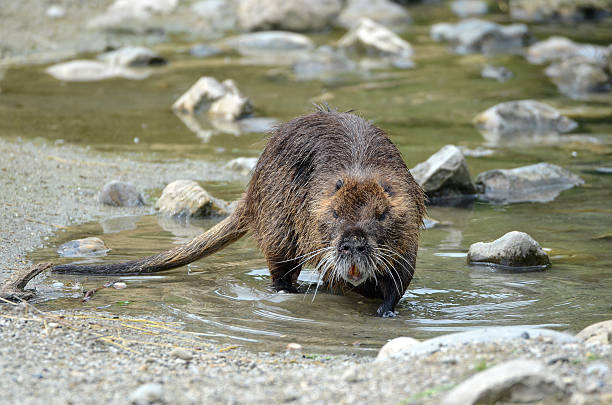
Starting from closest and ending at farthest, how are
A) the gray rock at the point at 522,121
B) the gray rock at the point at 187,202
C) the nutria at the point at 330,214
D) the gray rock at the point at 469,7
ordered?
the nutria at the point at 330,214 < the gray rock at the point at 187,202 < the gray rock at the point at 522,121 < the gray rock at the point at 469,7

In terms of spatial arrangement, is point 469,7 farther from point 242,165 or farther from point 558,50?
point 242,165

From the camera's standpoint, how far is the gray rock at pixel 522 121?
10.8m

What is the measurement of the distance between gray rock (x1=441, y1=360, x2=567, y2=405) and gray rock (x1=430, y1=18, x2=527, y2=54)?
14164 millimetres

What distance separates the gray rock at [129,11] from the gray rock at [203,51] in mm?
2772

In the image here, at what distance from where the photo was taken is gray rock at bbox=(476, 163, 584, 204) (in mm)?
8070

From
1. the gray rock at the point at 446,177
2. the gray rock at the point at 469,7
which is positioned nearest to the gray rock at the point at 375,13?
the gray rock at the point at 469,7

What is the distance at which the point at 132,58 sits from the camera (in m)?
14.7

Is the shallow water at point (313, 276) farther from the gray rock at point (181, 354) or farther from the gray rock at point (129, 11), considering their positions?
the gray rock at point (129, 11)

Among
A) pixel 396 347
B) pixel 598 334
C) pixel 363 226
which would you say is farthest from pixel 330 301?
pixel 598 334

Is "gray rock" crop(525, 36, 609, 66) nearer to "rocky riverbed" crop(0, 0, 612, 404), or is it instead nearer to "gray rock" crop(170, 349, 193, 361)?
"rocky riverbed" crop(0, 0, 612, 404)

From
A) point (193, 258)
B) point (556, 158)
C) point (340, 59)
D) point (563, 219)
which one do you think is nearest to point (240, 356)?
point (193, 258)

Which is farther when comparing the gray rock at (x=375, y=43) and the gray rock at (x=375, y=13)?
the gray rock at (x=375, y=13)

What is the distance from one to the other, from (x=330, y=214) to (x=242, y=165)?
3.98 metres

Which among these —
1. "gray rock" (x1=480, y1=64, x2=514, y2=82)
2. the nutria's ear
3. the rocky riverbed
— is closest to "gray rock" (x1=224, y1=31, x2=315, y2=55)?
the rocky riverbed
